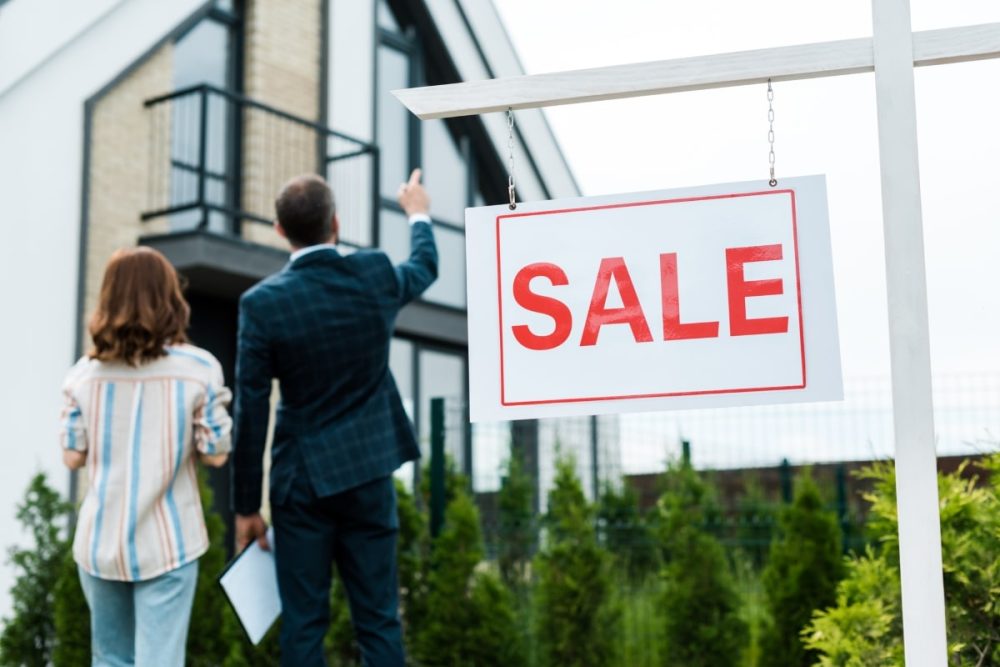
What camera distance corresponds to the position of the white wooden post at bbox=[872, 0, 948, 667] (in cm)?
219

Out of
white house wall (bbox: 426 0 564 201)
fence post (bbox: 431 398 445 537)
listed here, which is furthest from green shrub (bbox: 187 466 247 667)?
white house wall (bbox: 426 0 564 201)

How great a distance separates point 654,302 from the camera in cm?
241

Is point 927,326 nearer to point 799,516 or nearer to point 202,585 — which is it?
point 799,516

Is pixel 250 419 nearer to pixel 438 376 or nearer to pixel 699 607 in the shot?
pixel 699 607

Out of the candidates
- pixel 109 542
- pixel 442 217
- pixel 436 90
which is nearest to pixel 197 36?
pixel 442 217

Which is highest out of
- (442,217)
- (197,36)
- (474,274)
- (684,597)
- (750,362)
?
(197,36)

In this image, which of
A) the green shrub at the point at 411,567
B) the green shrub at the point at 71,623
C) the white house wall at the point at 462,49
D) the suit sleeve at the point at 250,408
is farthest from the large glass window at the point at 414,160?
the suit sleeve at the point at 250,408

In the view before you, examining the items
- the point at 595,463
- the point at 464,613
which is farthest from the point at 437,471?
the point at 595,463

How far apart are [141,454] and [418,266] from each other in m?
1.20

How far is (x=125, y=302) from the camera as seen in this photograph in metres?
3.79

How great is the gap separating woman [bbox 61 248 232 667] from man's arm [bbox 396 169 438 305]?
78 centimetres

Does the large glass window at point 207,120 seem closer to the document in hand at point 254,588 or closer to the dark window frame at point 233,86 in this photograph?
the dark window frame at point 233,86

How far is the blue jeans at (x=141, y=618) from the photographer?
362 centimetres

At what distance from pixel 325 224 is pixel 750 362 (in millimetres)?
2204
